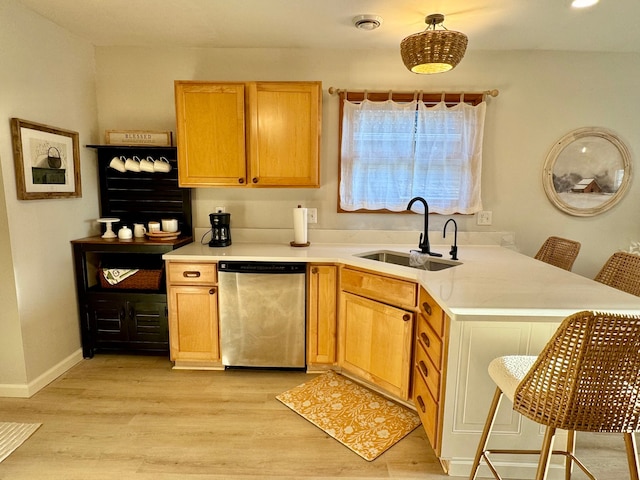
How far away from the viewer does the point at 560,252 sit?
95.8 inches

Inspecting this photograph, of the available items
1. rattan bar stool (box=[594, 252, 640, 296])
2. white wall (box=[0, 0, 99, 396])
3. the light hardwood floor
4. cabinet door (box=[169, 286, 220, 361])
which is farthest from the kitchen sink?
white wall (box=[0, 0, 99, 396])

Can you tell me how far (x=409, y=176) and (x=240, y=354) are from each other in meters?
1.89

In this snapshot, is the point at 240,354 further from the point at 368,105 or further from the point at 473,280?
the point at 368,105

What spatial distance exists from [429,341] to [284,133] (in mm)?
1710

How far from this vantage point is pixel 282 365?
2404 millimetres

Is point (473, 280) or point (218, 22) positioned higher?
point (218, 22)

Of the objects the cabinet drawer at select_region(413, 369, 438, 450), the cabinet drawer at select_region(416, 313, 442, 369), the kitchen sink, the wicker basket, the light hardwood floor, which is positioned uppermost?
the kitchen sink

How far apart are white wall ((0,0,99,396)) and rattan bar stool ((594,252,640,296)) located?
347cm

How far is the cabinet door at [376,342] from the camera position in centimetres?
199

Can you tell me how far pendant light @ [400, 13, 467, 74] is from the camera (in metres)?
1.71

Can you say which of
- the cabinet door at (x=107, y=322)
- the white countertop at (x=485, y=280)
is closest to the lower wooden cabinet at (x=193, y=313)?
the white countertop at (x=485, y=280)

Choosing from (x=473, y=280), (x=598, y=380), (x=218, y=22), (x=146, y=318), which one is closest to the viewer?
(x=598, y=380)

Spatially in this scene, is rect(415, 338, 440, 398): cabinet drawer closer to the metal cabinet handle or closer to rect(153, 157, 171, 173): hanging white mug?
the metal cabinet handle

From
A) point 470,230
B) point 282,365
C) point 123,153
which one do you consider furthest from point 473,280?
point 123,153
